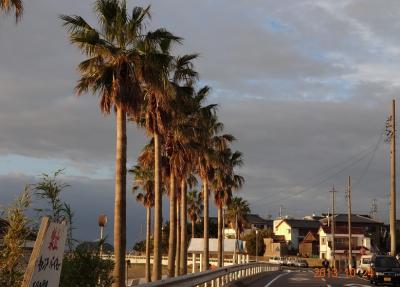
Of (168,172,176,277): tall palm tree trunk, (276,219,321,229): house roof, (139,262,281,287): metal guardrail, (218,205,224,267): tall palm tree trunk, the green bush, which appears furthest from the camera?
(276,219,321,229): house roof

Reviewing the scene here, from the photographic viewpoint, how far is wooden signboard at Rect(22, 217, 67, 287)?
21.6ft

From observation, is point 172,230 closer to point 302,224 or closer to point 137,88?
point 137,88

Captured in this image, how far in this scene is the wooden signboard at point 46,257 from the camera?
21.6 ft

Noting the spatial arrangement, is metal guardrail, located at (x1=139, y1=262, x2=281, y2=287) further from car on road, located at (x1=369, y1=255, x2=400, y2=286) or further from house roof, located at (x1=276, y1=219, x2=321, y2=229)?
house roof, located at (x1=276, y1=219, x2=321, y2=229)

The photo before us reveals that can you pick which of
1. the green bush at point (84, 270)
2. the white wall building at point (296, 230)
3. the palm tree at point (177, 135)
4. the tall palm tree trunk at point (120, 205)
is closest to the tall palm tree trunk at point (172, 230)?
the palm tree at point (177, 135)

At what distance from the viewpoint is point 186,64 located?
117ft

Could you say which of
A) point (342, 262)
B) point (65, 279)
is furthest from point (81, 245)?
point (342, 262)

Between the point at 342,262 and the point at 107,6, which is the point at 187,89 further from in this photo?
the point at 342,262

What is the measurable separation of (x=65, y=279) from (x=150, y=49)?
15566 mm

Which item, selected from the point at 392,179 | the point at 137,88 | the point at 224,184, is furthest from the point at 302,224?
the point at 137,88

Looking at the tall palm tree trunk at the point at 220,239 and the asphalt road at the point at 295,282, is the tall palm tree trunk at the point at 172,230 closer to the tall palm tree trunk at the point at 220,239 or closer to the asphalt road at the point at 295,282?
the asphalt road at the point at 295,282

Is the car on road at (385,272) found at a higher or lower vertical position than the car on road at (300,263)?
higher

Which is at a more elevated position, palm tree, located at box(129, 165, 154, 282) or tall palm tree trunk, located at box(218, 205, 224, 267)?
palm tree, located at box(129, 165, 154, 282)

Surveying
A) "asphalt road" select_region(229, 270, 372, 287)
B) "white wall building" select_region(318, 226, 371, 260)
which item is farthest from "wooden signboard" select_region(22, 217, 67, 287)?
"white wall building" select_region(318, 226, 371, 260)
